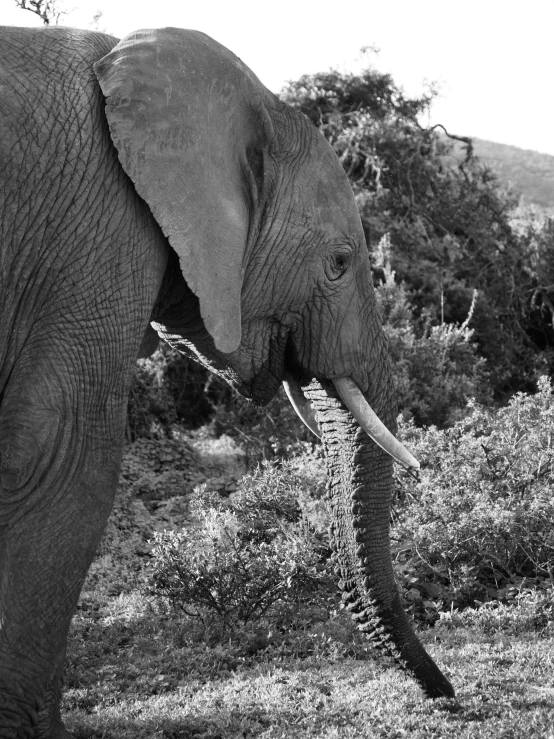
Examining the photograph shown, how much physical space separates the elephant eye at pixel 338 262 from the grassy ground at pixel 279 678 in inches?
76.7

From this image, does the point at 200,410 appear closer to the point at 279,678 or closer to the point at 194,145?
the point at 279,678

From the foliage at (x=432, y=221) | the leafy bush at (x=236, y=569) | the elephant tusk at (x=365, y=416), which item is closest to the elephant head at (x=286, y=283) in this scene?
the elephant tusk at (x=365, y=416)

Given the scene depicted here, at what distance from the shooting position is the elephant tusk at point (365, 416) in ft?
14.7

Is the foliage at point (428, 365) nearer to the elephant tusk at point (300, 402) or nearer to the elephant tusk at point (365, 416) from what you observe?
the elephant tusk at point (300, 402)

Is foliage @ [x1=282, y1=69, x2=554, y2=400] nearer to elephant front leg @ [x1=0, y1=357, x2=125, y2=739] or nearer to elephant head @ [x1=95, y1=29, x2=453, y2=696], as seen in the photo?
elephant head @ [x1=95, y1=29, x2=453, y2=696]

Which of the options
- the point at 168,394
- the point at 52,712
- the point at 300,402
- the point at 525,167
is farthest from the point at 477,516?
the point at 525,167

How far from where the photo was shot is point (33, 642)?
366cm

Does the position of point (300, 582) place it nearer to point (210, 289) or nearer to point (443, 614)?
point (443, 614)

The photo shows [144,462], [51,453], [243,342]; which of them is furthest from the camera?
[144,462]

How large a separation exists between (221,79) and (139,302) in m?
1.02

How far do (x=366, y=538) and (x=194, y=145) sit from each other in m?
1.87

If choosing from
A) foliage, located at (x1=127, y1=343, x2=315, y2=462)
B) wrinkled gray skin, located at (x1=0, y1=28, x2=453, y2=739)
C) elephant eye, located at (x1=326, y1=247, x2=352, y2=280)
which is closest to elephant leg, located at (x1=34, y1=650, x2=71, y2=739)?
wrinkled gray skin, located at (x1=0, y1=28, x2=453, y2=739)

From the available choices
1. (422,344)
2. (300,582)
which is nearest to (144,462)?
(422,344)

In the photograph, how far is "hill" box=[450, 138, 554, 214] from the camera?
27438 millimetres
